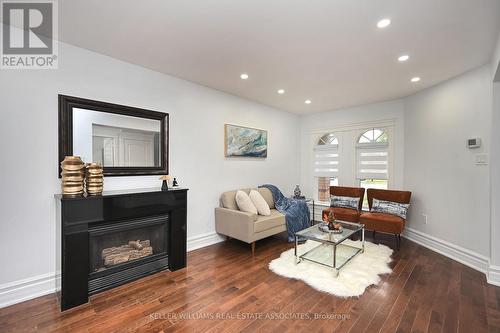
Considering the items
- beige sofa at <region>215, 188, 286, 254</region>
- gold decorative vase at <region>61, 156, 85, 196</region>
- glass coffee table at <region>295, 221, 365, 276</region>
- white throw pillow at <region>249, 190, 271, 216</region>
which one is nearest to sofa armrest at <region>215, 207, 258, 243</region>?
beige sofa at <region>215, 188, 286, 254</region>

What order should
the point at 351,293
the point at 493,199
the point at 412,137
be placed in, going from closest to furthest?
the point at 351,293 → the point at 493,199 → the point at 412,137

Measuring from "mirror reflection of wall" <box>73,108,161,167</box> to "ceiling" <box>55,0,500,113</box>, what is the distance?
770mm

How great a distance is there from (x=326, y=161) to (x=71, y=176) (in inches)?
191

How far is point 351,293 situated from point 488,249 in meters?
2.03

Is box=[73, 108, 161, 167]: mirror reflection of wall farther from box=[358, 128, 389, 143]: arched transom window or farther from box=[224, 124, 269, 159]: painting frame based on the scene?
box=[358, 128, 389, 143]: arched transom window

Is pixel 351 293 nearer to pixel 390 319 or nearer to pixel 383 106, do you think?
pixel 390 319

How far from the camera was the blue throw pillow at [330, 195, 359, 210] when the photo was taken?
446 centimetres

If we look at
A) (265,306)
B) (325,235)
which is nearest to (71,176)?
(265,306)

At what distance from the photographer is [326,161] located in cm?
553

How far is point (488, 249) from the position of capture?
290 centimetres

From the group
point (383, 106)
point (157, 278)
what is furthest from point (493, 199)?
point (157, 278)

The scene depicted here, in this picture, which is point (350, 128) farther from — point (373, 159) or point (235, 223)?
point (235, 223)

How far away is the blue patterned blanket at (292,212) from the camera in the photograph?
4.05m

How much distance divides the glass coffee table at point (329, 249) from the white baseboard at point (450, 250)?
1.18m
